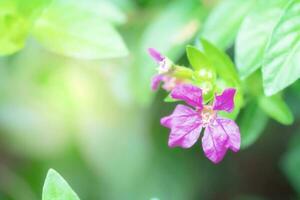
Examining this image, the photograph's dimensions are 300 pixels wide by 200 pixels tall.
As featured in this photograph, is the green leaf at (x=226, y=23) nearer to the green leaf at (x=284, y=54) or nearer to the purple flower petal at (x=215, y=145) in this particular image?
the green leaf at (x=284, y=54)

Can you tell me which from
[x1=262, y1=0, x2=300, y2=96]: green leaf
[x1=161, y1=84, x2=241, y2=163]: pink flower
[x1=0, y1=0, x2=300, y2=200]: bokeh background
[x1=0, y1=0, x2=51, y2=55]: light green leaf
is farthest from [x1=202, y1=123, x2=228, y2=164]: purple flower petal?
[x1=0, y1=0, x2=300, y2=200]: bokeh background

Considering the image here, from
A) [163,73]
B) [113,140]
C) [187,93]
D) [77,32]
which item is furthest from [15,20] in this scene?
[113,140]

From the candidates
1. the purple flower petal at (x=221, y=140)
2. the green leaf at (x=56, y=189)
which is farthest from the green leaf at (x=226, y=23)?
the green leaf at (x=56, y=189)

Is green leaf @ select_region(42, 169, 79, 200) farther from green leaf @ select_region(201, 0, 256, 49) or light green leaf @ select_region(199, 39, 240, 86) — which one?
green leaf @ select_region(201, 0, 256, 49)

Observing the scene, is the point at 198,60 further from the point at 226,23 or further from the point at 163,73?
the point at 226,23

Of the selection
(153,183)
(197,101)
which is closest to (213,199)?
(153,183)

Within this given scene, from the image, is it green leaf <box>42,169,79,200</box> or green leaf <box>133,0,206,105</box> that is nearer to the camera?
green leaf <box>42,169,79,200</box>

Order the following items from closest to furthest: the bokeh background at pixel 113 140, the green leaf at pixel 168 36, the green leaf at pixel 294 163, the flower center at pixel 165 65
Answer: the flower center at pixel 165 65 < the green leaf at pixel 168 36 < the green leaf at pixel 294 163 < the bokeh background at pixel 113 140

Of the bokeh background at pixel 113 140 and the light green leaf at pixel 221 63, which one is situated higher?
the bokeh background at pixel 113 140
